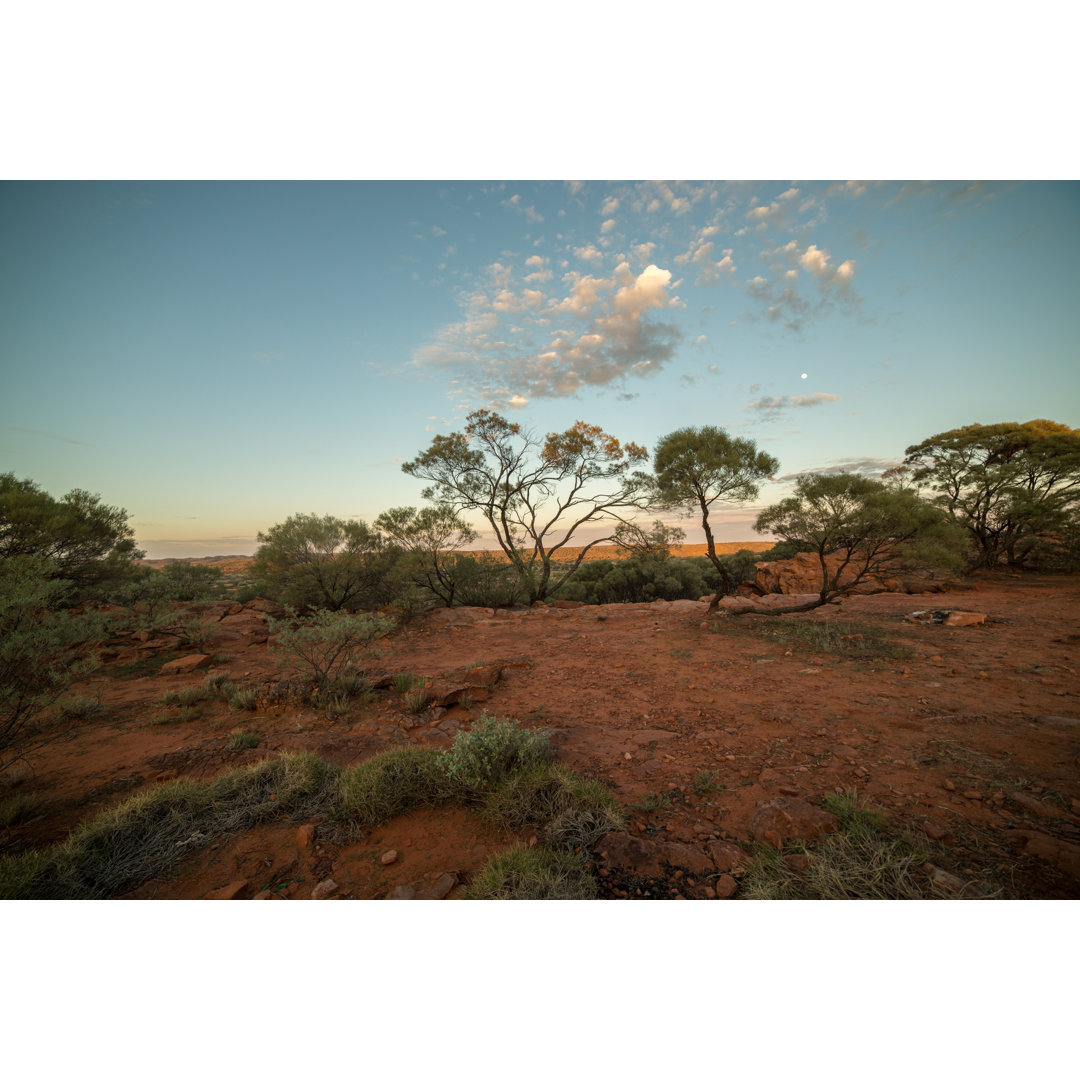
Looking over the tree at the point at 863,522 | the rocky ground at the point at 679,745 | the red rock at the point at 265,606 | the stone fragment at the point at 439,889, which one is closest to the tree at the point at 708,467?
the tree at the point at 863,522

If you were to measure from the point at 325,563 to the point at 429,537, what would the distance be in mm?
3042

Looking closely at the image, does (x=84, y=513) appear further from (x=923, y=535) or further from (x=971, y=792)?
(x=923, y=535)

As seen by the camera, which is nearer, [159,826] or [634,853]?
[634,853]

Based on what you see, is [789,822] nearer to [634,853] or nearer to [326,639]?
[634,853]

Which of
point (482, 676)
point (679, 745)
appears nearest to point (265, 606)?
point (482, 676)

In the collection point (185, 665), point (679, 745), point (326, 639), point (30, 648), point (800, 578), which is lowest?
point (679, 745)

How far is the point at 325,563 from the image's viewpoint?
36.6 feet

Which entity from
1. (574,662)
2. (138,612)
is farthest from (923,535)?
(138,612)

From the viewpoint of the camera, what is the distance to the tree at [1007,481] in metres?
14.1

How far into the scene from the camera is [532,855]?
246 centimetres

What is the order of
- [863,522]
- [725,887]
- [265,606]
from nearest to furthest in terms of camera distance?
[725,887]
[863,522]
[265,606]

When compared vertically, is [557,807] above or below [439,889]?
above

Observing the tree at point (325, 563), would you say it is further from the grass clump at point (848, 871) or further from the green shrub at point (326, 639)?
the grass clump at point (848, 871)

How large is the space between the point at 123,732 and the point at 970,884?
7.97 metres
